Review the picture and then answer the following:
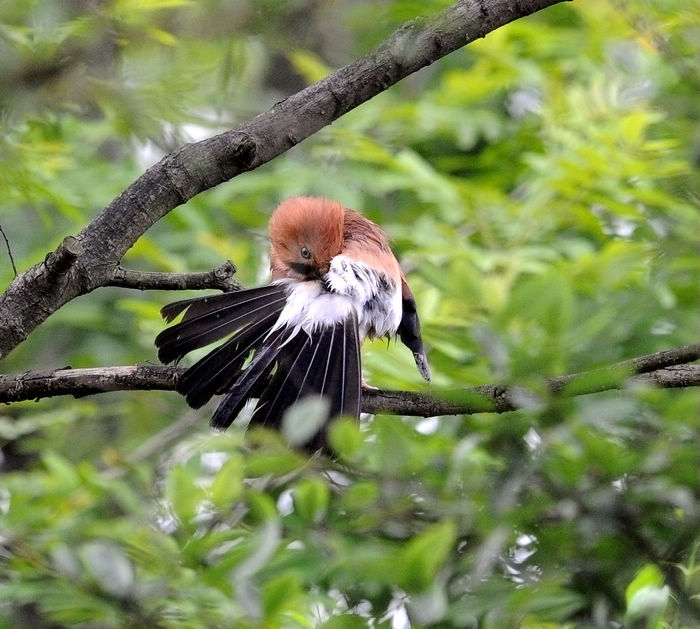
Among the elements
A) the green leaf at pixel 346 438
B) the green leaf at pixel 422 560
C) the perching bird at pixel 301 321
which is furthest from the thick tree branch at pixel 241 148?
the green leaf at pixel 422 560

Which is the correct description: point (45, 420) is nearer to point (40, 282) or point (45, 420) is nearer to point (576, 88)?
point (40, 282)

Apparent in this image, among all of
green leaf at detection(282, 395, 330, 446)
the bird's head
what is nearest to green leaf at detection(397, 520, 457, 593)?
green leaf at detection(282, 395, 330, 446)

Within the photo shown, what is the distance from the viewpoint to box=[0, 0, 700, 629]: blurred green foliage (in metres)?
2.26

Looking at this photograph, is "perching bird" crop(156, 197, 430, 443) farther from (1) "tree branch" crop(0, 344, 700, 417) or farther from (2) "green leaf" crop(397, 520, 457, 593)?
(2) "green leaf" crop(397, 520, 457, 593)

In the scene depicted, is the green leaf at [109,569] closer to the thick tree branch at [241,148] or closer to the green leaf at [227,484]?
the green leaf at [227,484]

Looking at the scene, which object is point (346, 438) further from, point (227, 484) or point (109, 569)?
point (109, 569)

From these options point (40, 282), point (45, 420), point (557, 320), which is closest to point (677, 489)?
point (557, 320)

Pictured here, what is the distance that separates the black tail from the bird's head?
0.93 ft

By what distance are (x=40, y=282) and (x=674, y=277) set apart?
284cm

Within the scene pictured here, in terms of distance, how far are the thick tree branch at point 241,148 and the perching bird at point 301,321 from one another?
52 centimetres

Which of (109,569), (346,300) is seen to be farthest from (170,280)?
(346,300)

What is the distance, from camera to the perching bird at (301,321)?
2820 millimetres

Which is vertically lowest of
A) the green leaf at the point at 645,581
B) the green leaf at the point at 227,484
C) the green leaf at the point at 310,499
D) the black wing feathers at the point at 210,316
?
the green leaf at the point at 645,581

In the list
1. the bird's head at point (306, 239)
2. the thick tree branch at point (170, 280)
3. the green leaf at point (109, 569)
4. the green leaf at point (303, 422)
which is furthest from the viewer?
the bird's head at point (306, 239)
